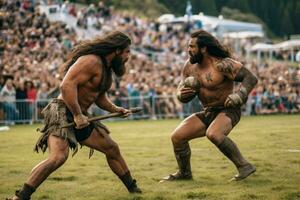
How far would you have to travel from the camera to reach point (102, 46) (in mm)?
7723

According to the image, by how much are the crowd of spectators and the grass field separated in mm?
6013

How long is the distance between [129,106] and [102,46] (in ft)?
59.3

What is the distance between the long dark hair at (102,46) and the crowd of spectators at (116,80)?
11.2 metres

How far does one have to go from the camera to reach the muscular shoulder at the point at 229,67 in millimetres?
9102

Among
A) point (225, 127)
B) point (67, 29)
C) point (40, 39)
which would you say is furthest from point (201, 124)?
point (67, 29)

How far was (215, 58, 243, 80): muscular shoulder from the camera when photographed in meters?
9.10

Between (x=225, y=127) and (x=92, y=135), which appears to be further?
(x=225, y=127)

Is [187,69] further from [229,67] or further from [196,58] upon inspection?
[229,67]

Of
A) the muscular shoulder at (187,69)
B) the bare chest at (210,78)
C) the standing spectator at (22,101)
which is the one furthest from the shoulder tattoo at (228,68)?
the standing spectator at (22,101)

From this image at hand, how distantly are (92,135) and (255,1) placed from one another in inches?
903

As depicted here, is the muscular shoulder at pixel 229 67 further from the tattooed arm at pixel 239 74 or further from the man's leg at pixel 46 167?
the man's leg at pixel 46 167

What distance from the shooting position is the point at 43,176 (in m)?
7.27

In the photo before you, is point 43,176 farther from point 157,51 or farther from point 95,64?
point 157,51

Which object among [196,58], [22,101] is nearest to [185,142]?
[196,58]
